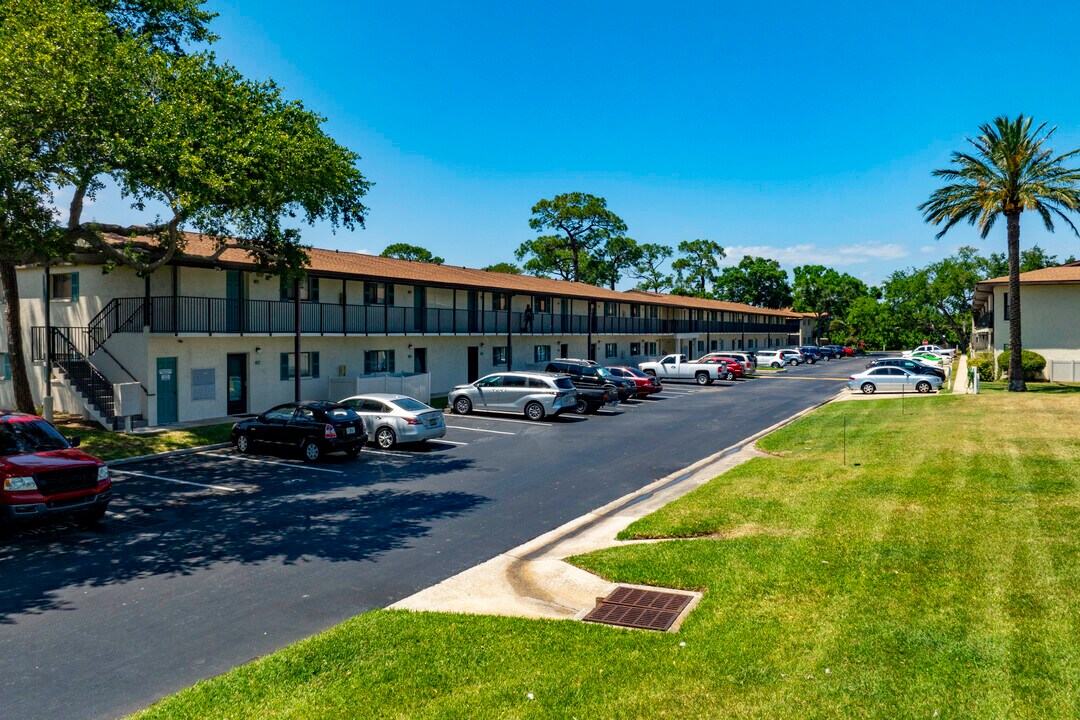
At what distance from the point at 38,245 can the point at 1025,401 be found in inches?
1196

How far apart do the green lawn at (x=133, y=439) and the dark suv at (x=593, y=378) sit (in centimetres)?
1370

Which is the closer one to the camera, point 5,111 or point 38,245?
point 5,111

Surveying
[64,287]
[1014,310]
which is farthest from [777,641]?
[1014,310]

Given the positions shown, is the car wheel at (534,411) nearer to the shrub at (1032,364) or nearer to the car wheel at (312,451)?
the car wheel at (312,451)

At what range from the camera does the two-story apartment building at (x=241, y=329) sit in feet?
70.8

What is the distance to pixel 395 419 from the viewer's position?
62.5 feet

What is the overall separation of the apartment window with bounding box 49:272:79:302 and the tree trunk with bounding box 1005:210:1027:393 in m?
35.3

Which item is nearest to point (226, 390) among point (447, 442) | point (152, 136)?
point (447, 442)

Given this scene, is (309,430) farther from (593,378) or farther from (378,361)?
(593,378)

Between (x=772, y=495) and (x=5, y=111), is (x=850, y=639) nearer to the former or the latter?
(x=772, y=495)

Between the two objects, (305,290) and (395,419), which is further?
(305,290)

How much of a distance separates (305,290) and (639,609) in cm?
2213

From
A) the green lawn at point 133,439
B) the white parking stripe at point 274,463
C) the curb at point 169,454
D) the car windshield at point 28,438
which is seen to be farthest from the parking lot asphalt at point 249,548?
the car windshield at point 28,438

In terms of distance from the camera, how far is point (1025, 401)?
85.6 feet
